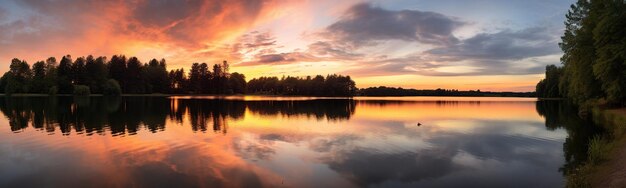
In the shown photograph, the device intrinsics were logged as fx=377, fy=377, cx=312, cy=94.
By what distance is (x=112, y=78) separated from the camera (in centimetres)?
15512

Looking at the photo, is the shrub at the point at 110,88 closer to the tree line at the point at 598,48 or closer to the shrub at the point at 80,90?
the shrub at the point at 80,90

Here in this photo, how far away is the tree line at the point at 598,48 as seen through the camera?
35.6 metres

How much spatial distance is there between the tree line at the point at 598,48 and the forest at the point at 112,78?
13205 centimetres

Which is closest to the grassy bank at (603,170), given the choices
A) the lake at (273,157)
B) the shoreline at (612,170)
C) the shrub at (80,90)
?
the shoreline at (612,170)

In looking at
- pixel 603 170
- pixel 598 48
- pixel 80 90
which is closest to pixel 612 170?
pixel 603 170

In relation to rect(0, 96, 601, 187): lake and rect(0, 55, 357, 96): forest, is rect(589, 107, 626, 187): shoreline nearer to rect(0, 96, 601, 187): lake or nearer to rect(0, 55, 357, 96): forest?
rect(0, 96, 601, 187): lake

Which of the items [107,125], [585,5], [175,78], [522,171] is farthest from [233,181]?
[175,78]

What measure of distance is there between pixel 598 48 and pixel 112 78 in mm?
161344

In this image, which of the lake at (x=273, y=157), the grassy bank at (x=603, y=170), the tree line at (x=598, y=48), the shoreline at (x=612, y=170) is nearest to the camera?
the shoreline at (x=612, y=170)

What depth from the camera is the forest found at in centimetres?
12862

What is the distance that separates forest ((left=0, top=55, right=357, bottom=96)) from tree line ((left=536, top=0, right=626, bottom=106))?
132053 millimetres

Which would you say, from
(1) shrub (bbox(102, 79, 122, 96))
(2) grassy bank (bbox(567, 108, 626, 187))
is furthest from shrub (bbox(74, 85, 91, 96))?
(2) grassy bank (bbox(567, 108, 626, 187))

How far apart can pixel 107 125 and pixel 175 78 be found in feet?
503

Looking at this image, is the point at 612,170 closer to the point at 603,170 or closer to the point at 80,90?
the point at 603,170
